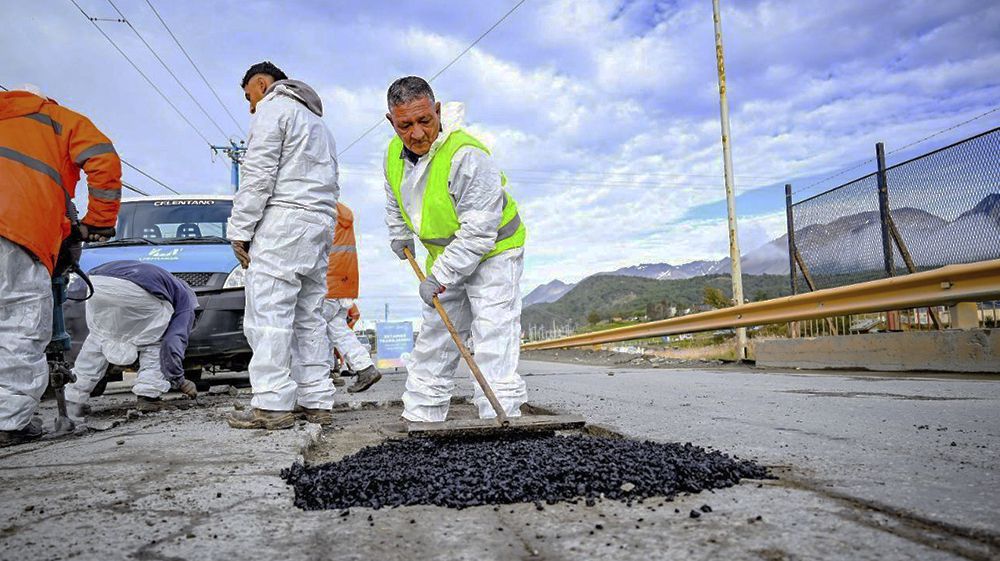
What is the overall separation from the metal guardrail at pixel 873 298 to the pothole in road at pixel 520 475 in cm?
354

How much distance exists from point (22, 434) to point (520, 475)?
106 inches

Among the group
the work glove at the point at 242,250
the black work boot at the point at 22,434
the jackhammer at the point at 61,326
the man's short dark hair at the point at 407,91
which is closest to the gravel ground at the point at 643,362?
the man's short dark hair at the point at 407,91

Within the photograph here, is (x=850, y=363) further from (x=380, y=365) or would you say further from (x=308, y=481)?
(x=380, y=365)

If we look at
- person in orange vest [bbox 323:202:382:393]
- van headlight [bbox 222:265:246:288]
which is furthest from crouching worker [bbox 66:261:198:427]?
person in orange vest [bbox 323:202:382:393]

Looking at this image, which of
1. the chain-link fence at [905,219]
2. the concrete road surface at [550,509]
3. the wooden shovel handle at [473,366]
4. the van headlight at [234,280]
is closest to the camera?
the concrete road surface at [550,509]

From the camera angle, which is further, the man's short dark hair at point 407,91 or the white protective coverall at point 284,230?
the white protective coverall at point 284,230

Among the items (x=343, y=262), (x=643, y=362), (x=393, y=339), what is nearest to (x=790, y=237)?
(x=643, y=362)

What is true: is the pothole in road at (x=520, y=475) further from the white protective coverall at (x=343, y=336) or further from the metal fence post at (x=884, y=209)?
the metal fence post at (x=884, y=209)

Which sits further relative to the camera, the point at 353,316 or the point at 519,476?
the point at 353,316

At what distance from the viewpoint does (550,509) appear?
166 cm

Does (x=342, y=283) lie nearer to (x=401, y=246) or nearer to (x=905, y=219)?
(x=401, y=246)

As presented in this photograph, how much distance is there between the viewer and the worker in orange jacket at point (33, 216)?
3.13 metres

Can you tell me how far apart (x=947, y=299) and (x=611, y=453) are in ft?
13.1

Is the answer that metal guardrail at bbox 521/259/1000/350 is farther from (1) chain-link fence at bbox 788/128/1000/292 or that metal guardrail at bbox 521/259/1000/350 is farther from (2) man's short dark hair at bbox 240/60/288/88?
(2) man's short dark hair at bbox 240/60/288/88
